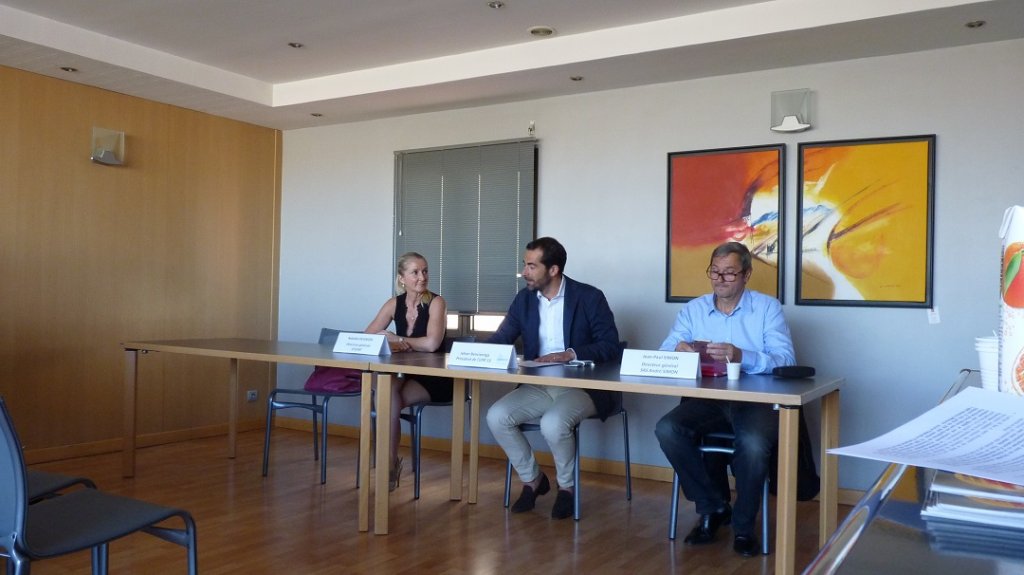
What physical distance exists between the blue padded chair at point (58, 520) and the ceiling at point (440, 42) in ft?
8.82

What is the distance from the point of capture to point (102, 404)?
5094 millimetres

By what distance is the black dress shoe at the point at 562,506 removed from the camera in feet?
12.1

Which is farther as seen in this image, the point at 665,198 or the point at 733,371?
the point at 665,198

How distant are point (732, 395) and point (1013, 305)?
1.75 m

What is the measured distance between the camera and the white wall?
3.86 meters

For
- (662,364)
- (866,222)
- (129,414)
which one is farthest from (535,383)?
(129,414)

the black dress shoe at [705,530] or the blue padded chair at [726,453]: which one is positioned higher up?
the blue padded chair at [726,453]

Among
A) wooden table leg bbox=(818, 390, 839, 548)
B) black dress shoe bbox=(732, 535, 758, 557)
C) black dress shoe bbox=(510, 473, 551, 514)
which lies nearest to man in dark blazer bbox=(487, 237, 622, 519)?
black dress shoe bbox=(510, 473, 551, 514)

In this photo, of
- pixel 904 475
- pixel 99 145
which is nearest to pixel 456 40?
pixel 99 145

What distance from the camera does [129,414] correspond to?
14.4 ft

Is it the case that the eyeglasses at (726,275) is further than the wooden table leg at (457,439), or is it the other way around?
the wooden table leg at (457,439)

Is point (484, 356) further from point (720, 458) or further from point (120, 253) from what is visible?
point (120, 253)

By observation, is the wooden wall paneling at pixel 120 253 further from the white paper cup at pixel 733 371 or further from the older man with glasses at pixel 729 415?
the white paper cup at pixel 733 371

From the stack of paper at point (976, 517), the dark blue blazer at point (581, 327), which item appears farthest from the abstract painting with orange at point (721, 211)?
the stack of paper at point (976, 517)
